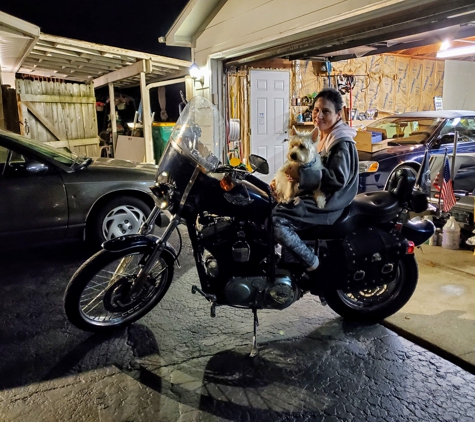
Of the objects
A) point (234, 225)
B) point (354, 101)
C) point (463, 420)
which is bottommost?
point (463, 420)

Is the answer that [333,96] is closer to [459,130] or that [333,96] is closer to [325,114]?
[325,114]

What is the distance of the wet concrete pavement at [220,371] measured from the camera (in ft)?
7.63

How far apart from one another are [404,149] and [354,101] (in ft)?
13.8

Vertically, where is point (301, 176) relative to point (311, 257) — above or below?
above

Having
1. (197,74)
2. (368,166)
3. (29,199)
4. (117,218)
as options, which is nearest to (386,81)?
(368,166)

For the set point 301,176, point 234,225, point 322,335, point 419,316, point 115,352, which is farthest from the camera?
point 419,316

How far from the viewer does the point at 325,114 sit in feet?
9.09

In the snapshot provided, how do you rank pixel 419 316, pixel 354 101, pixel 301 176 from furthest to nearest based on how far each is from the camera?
pixel 354 101
pixel 419 316
pixel 301 176

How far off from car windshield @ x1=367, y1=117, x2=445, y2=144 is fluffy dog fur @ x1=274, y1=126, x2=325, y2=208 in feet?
18.5

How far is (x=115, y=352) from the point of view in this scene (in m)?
2.91

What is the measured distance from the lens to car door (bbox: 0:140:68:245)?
4.26 m

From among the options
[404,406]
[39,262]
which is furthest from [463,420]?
[39,262]

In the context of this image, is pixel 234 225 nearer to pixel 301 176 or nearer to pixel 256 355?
pixel 301 176

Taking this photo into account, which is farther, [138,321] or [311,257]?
[138,321]
